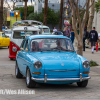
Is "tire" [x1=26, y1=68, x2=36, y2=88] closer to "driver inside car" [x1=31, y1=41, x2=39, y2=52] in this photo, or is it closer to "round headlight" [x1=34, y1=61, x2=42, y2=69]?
"round headlight" [x1=34, y1=61, x2=42, y2=69]

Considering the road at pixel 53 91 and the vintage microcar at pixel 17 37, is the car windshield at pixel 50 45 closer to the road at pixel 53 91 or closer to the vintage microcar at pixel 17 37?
the road at pixel 53 91

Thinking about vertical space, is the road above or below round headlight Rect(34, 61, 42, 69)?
below

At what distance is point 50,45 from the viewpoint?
8750 mm

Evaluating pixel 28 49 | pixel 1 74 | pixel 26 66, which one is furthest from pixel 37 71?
pixel 1 74

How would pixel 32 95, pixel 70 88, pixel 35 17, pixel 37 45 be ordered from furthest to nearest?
pixel 35 17 → pixel 37 45 → pixel 70 88 → pixel 32 95

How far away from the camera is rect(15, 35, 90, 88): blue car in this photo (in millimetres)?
7441

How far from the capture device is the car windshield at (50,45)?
28.4 feet

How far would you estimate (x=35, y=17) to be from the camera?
295 ft

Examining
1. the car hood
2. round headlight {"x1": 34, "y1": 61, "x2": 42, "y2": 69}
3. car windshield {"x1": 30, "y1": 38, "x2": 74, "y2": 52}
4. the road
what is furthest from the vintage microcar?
round headlight {"x1": 34, "y1": 61, "x2": 42, "y2": 69}

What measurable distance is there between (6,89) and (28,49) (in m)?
1.51

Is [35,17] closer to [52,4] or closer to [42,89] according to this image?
[52,4]

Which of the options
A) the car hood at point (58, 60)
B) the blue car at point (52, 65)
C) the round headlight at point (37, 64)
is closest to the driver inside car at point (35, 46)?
the blue car at point (52, 65)

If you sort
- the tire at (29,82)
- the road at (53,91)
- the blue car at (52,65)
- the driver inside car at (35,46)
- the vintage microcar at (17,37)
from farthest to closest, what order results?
the vintage microcar at (17,37), the driver inside car at (35,46), the tire at (29,82), the blue car at (52,65), the road at (53,91)

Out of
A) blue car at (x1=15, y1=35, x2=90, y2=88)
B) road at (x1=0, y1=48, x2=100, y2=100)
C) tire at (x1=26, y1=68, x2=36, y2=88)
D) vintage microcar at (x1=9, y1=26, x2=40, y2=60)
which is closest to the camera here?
road at (x1=0, y1=48, x2=100, y2=100)
